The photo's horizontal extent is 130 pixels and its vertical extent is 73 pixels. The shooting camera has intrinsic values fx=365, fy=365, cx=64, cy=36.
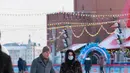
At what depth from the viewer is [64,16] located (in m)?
37.5

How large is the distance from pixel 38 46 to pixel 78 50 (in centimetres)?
586

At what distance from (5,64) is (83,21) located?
116ft

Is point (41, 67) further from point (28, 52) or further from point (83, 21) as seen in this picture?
point (83, 21)

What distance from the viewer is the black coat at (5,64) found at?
2.88 meters

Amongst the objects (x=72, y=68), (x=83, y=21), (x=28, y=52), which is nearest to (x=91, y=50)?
(x=83, y=21)

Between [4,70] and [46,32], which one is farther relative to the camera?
[46,32]

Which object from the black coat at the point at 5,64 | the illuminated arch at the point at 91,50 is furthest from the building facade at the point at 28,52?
the black coat at the point at 5,64

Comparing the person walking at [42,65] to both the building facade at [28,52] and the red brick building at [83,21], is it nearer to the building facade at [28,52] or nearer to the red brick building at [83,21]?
the red brick building at [83,21]

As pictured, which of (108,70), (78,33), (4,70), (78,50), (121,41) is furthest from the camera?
(78,33)

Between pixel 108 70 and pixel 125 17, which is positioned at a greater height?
pixel 125 17

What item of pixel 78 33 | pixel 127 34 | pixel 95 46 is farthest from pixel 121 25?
pixel 78 33

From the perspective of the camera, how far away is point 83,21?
3822 cm

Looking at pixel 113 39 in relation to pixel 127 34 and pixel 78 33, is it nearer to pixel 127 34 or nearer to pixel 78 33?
pixel 127 34

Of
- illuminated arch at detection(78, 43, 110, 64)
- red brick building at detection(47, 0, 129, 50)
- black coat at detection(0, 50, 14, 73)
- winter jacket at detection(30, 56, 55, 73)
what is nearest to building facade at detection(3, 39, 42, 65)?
red brick building at detection(47, 0, 129, 50)
